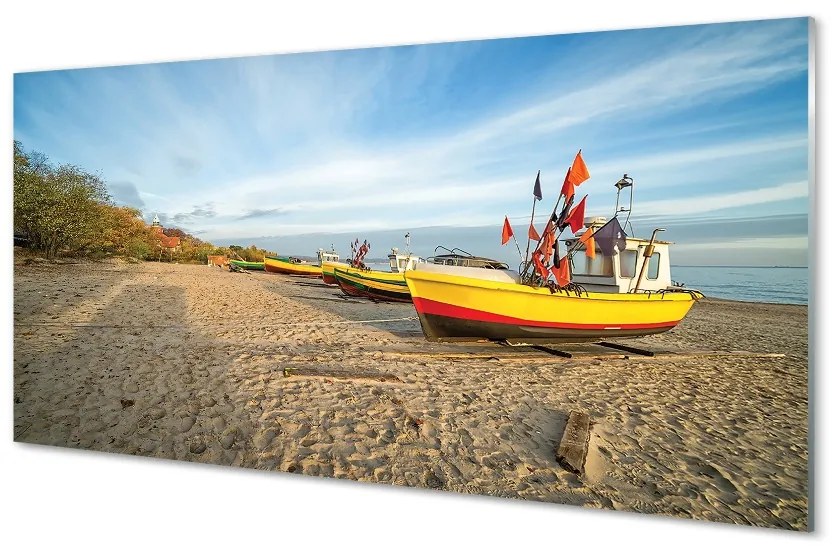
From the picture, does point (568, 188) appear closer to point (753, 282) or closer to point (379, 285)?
point (753, 282)

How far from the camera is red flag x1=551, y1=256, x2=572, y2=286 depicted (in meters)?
4.59

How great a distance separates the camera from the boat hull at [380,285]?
10531 mm

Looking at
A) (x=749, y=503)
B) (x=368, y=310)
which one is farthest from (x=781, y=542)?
(x=368, y=310)

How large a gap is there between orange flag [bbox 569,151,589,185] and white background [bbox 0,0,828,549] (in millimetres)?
603

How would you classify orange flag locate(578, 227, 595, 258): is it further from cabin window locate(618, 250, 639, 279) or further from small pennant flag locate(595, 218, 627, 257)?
cabin window locate(618, 250, 639, 279)

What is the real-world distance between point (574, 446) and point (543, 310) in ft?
6.01

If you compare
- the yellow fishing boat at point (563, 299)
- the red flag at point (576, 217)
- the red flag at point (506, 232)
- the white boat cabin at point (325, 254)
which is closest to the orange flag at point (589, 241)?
the yellow fishing boat at point (563, 299)

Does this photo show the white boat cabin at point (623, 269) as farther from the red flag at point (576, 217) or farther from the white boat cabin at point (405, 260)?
the white boat cabin at point (405, 260)

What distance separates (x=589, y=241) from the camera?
451cm

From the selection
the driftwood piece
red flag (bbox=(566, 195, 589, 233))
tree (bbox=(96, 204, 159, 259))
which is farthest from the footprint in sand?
tree (bbox=(96, 204, 159, 259))

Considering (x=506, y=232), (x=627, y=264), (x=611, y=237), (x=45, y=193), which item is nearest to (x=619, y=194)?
(x=611, y=237)

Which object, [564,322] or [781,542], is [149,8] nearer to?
[564,322]

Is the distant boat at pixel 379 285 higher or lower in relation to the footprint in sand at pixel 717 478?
higher

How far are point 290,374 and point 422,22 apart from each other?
2.88 metres
